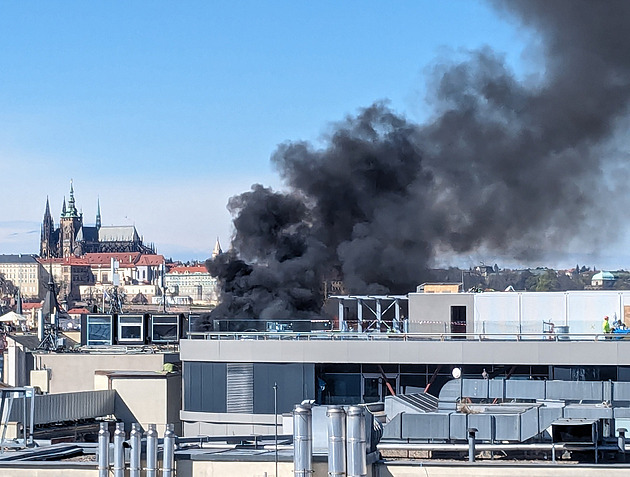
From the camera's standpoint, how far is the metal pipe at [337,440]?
1320 cm

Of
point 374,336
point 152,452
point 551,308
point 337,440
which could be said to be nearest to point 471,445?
point 337,440

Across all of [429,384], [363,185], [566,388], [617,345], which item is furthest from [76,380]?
[363,185]

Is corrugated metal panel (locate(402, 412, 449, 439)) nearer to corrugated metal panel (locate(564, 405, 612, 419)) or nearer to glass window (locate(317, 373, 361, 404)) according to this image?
corrugated metal panel (locate(564, 405, 612, 419))

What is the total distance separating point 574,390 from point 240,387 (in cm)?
939

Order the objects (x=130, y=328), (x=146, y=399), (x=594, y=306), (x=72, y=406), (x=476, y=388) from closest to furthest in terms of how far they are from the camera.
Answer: (x=476, y=388), (x=72, y=406), (x=594, y=306), (x=146, y=399), (x=130, y=328)

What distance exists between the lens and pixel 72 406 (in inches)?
1061

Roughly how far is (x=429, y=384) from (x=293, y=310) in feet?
124

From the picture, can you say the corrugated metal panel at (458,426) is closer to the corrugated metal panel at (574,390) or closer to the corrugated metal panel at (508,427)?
the corrugated metal panel at (508,427)

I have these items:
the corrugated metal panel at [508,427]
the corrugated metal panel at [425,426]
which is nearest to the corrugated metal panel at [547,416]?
the corrugated metal panel at [508,427]

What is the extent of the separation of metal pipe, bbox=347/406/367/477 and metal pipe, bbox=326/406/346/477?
67 millimetres

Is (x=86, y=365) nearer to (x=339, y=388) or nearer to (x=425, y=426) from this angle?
(x=339, y=388)

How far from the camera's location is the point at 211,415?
2638 centimetres

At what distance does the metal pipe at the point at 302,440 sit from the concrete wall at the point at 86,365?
1886cm

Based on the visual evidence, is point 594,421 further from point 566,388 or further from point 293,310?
point 293,310
